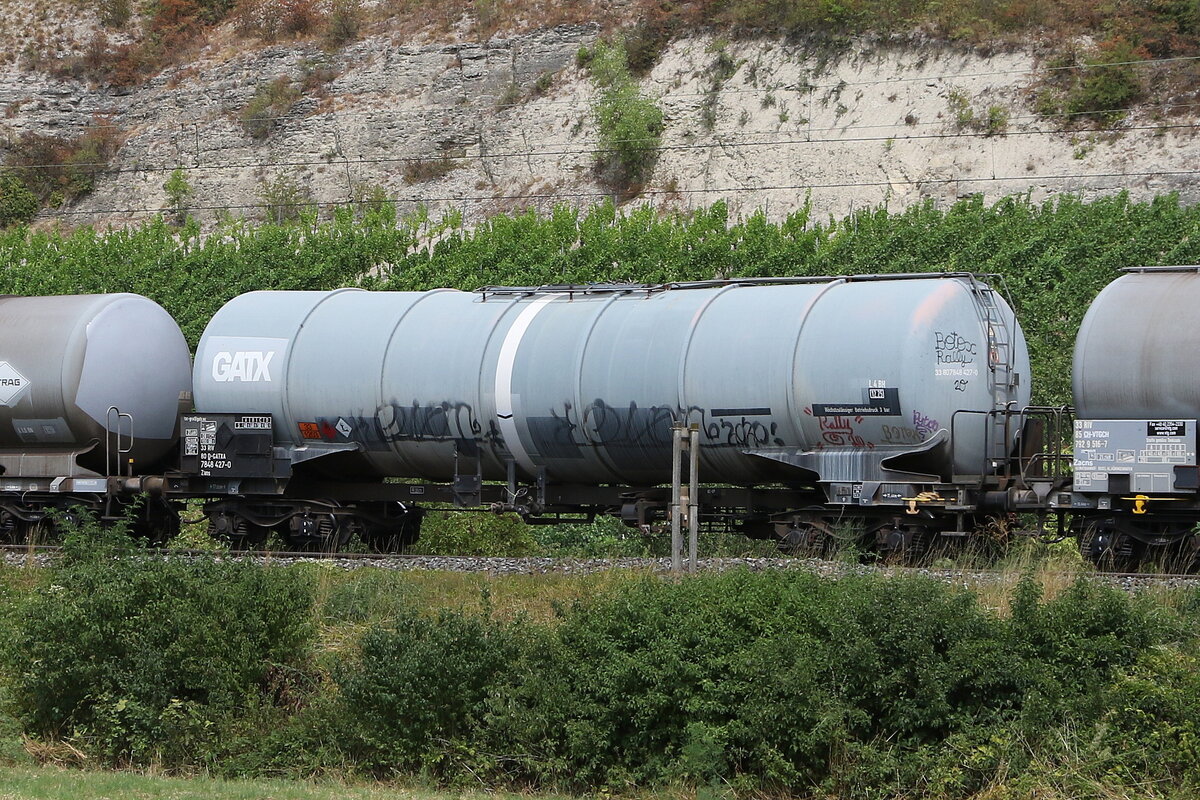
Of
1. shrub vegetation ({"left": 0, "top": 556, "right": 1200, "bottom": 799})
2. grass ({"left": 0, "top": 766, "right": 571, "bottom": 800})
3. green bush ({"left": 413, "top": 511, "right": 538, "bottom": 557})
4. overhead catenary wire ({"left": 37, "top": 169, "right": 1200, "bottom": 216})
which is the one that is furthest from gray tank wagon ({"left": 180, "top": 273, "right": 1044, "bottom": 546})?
overhead catenary wire ({"left": 37, "top": 169, "right": 1200, "bottom": 216})

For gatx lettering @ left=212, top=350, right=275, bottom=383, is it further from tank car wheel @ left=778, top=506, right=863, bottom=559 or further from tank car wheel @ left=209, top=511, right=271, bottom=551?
tank car wheel @ left=778, top=506, right=863, bottom=559

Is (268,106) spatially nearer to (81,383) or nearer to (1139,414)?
(81,383)

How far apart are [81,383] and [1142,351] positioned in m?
13.2

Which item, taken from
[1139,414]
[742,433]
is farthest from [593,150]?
[1139,414]

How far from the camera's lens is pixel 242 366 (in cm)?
1762

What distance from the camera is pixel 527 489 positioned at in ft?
55.6

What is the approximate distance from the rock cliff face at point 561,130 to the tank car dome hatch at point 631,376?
21.7 metres

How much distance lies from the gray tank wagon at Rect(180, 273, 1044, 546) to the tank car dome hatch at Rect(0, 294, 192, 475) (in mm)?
1163

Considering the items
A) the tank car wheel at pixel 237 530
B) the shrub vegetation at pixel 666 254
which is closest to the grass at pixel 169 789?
the tank car wheel at pixel 237 530

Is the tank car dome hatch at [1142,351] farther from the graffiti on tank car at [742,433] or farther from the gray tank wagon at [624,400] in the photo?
the graffiti on tank car at [742,433]

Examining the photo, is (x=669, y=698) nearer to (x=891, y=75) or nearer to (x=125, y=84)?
(x=891, y=75)

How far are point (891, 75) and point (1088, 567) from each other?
1305 inches

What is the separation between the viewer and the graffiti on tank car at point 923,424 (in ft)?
48.3

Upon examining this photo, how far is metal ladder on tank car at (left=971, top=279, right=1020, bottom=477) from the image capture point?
15.4 metres
